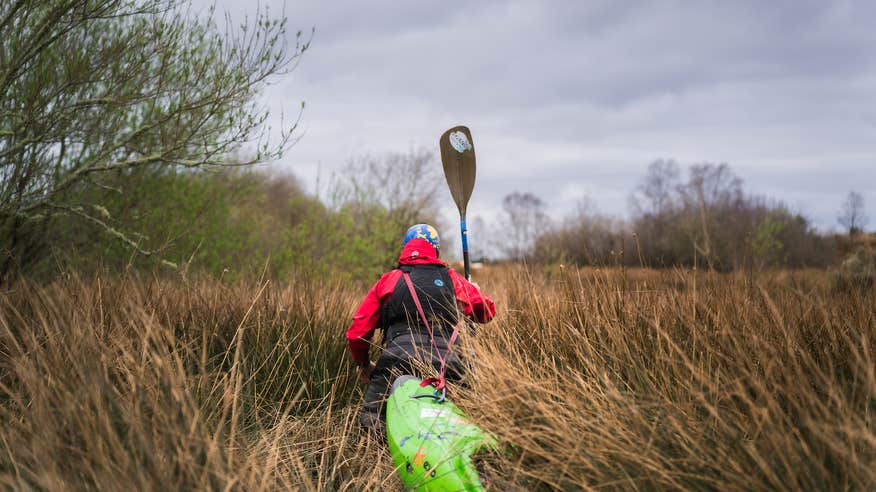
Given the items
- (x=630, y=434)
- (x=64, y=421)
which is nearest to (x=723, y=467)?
(x=630, y=434)

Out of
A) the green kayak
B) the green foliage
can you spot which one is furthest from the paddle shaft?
the green foliage

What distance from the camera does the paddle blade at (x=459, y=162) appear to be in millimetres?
6195

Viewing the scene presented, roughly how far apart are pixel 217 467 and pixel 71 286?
3.38 metres

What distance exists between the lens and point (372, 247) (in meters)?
12.3

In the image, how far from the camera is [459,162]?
6234mm

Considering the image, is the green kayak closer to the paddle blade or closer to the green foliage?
the paddle blade

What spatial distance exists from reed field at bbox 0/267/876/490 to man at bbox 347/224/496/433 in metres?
0.27

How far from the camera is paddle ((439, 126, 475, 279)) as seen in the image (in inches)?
244

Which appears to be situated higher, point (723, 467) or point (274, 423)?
point (723, 467)

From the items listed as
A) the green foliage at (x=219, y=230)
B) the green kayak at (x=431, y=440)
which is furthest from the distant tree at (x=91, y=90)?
the green kayak at (x=431, y=440)

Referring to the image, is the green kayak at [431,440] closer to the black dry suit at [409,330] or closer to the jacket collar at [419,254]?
the black dry suit at [409,330]

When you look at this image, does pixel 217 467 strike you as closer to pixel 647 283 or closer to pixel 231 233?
pixel 647 283

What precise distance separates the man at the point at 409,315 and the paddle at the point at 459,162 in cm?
179

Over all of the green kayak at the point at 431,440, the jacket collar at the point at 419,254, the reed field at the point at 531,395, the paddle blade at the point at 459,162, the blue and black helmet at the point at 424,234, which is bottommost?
the green kayak at the point at 431,440
